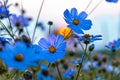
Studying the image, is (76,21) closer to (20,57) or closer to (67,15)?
(67,15)

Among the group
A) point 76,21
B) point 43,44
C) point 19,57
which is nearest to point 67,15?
point 76,21

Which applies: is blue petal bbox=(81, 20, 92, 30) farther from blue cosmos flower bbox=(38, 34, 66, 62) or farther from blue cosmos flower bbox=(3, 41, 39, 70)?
blue cosmos flower bbox=(3, 41, 39, 70)

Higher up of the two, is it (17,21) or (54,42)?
(54,42)

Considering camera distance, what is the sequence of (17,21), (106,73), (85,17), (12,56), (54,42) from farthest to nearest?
(106,73) < (17,21) < (85,17) < (54,42) < (12,56)

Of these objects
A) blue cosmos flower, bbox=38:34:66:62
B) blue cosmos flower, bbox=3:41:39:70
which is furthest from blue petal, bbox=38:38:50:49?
blue cosmos flower, bbox=3:41:39:70

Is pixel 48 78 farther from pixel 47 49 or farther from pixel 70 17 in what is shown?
pixel 70 17

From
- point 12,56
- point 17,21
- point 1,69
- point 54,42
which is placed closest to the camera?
point 12,56

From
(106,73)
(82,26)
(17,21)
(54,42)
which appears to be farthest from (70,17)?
(106,73)

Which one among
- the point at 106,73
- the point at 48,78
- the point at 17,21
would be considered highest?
the point at 48,78
